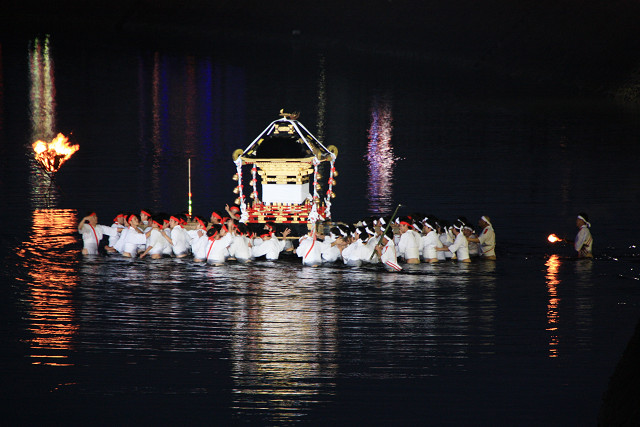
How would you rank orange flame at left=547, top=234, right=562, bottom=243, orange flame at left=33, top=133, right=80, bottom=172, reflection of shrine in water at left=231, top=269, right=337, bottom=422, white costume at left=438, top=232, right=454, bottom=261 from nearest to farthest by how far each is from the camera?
reflection of shrine in water at left=231, top=269, right=337, bottom=422
white costume at left=438, top=232, right=454, bottom=261
orange flame at left=547, top=234, right=562, bottom=243
orange flame at left=33, top=133, right=80, bottom=172

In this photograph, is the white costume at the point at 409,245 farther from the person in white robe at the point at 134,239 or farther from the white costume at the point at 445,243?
the person in white robe at the point at 134,239

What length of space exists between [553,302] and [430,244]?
2340mm

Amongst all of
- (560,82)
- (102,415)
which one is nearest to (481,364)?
(102,415)

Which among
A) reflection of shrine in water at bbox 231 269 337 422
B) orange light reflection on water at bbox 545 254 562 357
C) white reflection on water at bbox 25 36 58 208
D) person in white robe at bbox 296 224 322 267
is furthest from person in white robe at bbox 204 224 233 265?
white reflection on water at bbox 25 36 58 208

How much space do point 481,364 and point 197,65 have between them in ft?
112

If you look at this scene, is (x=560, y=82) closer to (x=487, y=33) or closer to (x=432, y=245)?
(x=487, y=33)

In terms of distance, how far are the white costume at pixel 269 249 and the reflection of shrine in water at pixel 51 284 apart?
2.67 meters

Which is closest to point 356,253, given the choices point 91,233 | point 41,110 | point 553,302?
point 553,302

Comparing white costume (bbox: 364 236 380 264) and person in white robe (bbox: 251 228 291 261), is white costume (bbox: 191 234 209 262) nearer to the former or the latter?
person in white robe (bbox: 251 228 291 261)

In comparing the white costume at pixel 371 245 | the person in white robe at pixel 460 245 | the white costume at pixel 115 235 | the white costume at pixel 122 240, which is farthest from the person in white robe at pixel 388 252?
the white costume at pixel 115 235

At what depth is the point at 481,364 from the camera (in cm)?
992

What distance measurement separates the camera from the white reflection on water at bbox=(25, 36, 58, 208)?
754 inches

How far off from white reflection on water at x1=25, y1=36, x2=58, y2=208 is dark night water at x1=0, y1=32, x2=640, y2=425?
14 centimetres

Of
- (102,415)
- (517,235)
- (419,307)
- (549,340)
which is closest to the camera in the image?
(102,415)
